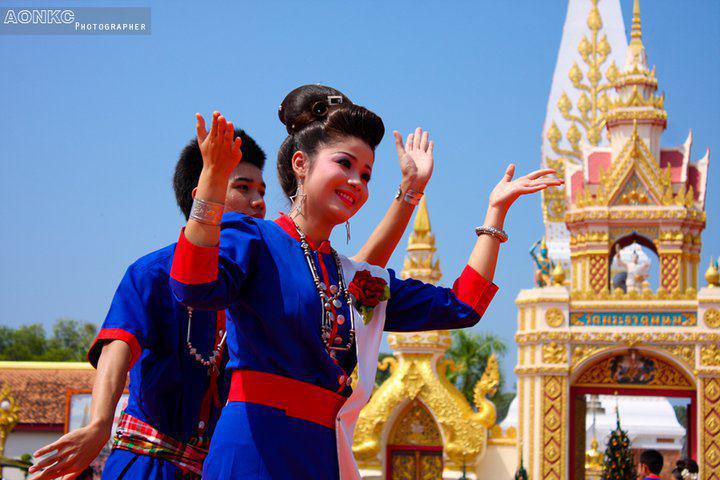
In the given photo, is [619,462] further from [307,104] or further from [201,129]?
[201,129]

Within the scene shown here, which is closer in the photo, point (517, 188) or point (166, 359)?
point (517, 188)

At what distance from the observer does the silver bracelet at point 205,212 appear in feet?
8.13

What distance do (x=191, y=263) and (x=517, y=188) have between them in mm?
1138

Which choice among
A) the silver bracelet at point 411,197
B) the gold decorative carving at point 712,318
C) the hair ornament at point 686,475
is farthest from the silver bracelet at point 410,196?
the gold decorative carving at point 712,318

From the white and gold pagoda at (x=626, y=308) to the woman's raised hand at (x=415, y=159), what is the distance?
46.4ft

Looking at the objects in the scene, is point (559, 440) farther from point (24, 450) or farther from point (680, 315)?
point (24, 450)

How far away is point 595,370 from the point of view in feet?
56.9

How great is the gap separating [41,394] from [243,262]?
843 inches

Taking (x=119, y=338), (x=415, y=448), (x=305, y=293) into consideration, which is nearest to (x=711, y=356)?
(x=415, y=448)

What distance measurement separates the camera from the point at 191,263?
2.46 m

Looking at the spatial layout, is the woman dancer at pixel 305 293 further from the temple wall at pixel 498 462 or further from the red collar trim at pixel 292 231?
the temple wall at pixel 498 462

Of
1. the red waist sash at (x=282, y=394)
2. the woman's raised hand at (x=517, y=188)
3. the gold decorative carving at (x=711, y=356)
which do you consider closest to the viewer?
the red waist sash at (x=282, y=394)

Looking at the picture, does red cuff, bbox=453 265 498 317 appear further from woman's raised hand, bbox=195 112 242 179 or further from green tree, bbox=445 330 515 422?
green tree, bbox=445 330 515 422

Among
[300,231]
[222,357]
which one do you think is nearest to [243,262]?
[300,231]
